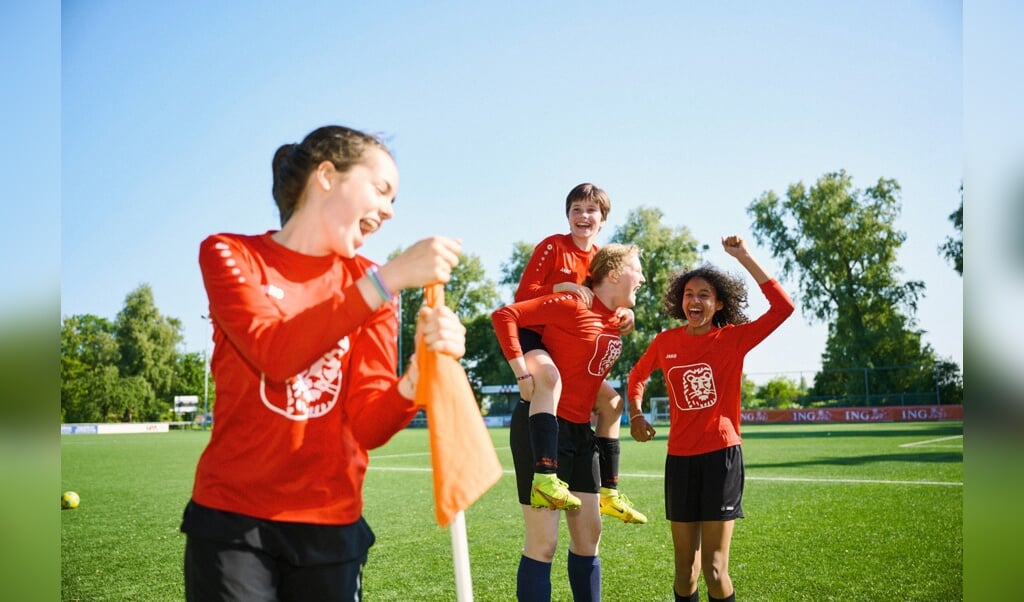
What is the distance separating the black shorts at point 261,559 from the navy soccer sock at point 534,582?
207cm

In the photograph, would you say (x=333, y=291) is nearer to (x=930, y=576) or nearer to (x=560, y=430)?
(x=560, y=430)

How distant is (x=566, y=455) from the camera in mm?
4051

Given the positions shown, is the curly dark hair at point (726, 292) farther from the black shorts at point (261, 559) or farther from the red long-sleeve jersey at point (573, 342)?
the black shorts at point (261, 559)

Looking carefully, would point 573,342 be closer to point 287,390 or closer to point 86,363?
point 287,390

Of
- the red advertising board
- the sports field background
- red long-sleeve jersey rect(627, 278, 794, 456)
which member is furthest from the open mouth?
the red advertising board

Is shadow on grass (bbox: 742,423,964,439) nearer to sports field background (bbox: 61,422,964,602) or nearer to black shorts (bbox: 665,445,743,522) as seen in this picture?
sports field background (bbox: 61,422,964,602)

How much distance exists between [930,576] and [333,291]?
5292mm

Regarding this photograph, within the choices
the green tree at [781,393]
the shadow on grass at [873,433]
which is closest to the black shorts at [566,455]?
the shadow on grass at [873,433]

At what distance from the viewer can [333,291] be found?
217 centimetres

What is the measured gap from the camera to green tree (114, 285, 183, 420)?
6219 centimetres

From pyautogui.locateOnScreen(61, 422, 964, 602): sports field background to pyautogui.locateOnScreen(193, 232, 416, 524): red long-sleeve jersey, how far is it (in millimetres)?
3586

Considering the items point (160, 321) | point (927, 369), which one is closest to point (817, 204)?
point (927, 369)

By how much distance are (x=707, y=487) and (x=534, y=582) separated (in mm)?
1061

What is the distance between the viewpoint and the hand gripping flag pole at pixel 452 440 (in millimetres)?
1935
